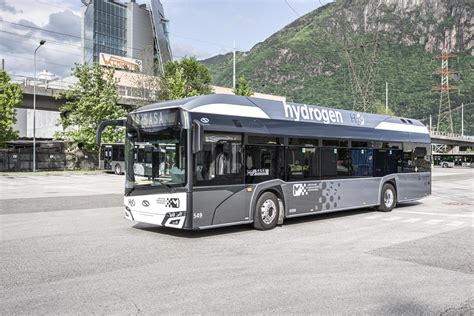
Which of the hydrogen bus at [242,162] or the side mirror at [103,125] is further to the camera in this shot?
the side mirror at [103,125]

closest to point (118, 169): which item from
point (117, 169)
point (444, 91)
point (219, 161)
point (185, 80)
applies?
point (117, 169)

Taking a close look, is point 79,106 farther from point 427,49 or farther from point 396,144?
point 427,49

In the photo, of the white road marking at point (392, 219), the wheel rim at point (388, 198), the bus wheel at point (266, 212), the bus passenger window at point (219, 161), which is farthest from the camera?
the wheel rim at point (388, 198)

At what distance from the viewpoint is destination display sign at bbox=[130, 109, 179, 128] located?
9758 millimetres

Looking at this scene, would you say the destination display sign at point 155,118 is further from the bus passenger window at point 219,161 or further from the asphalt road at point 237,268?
the asphalt road at point 237,268

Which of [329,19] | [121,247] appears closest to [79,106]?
[329,19]

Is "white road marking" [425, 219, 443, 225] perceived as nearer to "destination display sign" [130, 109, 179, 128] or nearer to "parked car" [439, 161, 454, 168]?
"destination display sign" [130, 109, 179, 128]

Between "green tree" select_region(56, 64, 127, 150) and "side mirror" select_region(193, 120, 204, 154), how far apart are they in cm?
3990

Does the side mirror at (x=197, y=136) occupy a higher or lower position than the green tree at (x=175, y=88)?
lower

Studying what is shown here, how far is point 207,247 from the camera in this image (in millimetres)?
9062

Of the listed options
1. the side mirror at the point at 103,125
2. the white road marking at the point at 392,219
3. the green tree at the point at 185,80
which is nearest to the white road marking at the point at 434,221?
the white road marking at the point at 392,219

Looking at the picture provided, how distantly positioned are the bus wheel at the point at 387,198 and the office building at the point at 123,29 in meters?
94.7

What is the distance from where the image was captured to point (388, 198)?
50.4 feet

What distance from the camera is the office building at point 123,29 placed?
10869 cm
